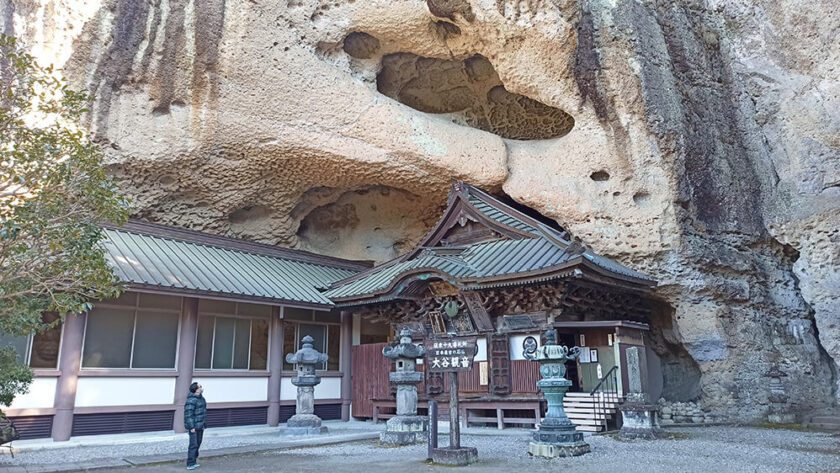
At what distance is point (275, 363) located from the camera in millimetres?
13469

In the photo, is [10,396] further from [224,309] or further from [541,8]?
[541,8]

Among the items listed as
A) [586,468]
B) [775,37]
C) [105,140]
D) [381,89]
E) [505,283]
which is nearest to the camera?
[586,468]

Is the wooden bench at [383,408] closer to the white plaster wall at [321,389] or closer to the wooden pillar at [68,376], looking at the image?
the white plaster wall at [321,389]

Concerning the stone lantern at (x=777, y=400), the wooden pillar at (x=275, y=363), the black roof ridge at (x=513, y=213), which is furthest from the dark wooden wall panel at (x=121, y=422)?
the stone lantern at (x=777, y=400)

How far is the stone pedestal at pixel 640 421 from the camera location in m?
9.73

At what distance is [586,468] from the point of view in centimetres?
714

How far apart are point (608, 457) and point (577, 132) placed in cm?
850

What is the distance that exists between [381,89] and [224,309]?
7.65 metres

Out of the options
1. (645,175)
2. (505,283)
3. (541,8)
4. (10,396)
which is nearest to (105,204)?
(10,396)

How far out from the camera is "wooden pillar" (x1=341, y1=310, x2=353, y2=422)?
48.6 feet

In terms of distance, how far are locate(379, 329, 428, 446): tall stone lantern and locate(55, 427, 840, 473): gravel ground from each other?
342mm

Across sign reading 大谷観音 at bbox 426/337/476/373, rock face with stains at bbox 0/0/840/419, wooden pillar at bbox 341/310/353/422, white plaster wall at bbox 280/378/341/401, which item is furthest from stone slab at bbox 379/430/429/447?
rock face with stains at bbox 0/0/840/419

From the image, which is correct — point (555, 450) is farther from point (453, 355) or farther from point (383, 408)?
point (383, 408)

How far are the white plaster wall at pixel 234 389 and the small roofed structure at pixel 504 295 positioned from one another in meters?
2.61
